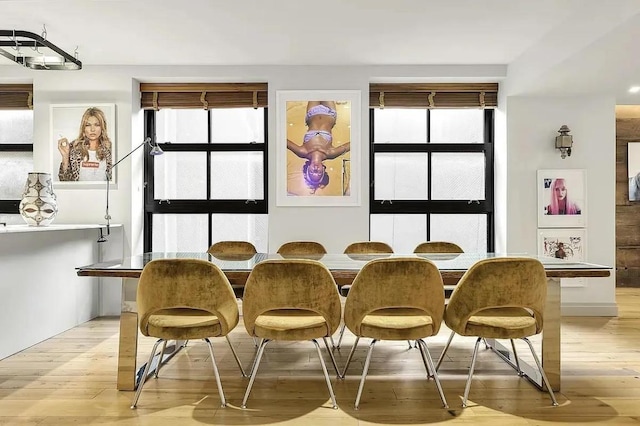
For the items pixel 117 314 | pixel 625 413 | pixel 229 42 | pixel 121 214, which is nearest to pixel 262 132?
pixel 229 42

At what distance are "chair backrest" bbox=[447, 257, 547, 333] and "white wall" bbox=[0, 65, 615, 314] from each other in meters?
2.54

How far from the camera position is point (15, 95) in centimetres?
520

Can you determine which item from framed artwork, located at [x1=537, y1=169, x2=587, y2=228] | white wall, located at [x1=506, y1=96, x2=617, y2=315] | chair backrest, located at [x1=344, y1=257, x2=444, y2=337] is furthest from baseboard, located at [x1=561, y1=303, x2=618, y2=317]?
chair backrest, located at [x1=344, y1=257, x2=444, y2=337]

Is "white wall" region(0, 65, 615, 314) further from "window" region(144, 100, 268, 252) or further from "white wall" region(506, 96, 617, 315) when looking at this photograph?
"window" region(144, 100, 268, 252)

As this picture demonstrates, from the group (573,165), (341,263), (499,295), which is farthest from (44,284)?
(573,165)

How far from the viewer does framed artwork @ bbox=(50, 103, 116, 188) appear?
5027mm

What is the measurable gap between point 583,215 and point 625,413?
2.92 metres

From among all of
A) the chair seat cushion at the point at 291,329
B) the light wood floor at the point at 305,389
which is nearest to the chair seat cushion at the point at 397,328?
the chair seat cushion at the point at 291,329

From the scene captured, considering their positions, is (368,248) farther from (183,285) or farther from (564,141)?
(564,141)

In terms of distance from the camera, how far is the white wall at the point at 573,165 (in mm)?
5004

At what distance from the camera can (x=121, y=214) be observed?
5.05 m

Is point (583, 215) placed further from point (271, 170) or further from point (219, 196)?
point (219, 196)

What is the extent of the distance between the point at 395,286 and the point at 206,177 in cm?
353

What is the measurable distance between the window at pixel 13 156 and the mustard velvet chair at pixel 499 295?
16.6ft
